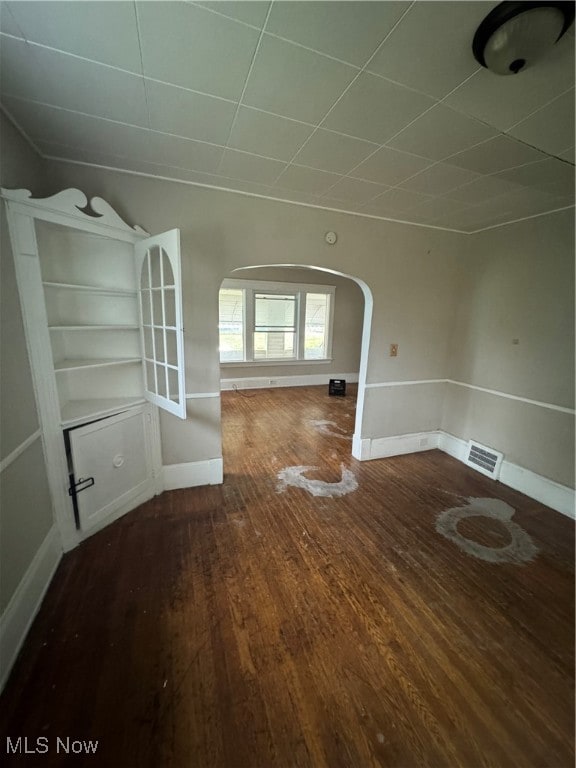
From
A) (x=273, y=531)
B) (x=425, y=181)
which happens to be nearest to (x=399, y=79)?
(x=425, y=181)

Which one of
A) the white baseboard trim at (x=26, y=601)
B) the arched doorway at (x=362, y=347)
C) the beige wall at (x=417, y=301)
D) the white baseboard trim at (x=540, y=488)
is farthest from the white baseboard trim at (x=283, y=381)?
the white baseboard trim at (x=26, y=601)

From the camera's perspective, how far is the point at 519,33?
102cm

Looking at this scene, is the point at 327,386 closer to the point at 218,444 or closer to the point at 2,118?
the point at 218,444

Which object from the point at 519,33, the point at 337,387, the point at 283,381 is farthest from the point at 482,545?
the point at 283,381

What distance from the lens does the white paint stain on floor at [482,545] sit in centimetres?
207

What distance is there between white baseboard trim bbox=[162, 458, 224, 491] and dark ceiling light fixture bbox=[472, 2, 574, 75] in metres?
3.01

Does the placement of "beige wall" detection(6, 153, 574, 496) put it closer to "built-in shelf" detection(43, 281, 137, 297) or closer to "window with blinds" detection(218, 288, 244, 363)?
"built-in shelf" detection(43, 281, 137, 297)

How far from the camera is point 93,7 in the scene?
1004mm

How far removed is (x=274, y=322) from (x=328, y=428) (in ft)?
9.56

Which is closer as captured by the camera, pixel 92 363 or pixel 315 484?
pixel 92 363

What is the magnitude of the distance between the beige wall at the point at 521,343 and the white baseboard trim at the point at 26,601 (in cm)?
396

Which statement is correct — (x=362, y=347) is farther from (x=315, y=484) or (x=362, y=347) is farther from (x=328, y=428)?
(x=328, y=428)

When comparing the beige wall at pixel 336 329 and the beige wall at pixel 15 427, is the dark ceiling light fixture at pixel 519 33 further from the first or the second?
the beige wall at pixel 336 329


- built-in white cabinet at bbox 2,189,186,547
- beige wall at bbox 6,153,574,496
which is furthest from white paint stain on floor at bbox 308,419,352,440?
built-in white cabinet at bbox 2,189,186,547
